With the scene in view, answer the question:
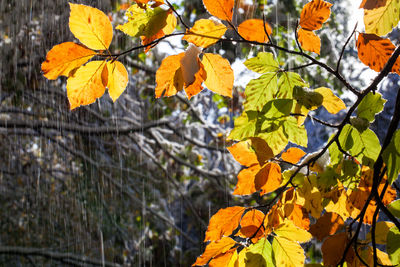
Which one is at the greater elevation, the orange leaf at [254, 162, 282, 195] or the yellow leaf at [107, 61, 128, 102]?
the yellow leaf at [107, 61, 128, 102]

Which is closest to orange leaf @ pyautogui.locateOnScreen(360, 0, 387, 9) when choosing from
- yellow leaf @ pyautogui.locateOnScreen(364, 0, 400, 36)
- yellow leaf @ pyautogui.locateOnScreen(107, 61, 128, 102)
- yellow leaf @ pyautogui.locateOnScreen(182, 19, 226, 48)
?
yellow leaf @ pyautogui.locateOnScreen(364, 0, 400, 36)

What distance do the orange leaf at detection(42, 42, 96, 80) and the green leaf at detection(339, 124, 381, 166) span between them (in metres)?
0.26

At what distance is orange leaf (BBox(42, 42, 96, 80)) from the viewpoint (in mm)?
323

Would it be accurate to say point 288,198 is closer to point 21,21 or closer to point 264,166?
point 264,166

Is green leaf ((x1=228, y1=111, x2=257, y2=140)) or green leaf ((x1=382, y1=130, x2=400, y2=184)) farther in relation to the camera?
green leaf ((x1=228, y1=111, x2=257, y2=140))

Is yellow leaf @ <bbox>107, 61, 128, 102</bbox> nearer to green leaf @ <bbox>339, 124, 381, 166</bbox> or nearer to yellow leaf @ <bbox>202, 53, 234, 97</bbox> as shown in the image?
yellow leaf @ <bbox>202, 53, 234, 97</bbox>

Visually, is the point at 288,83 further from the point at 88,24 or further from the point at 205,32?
the point at 88,24

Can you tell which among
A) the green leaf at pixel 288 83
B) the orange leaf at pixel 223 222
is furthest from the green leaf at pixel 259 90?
the orange leaf at pixel 223 222

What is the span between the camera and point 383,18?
0.31 meters

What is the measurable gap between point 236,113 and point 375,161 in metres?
2.36

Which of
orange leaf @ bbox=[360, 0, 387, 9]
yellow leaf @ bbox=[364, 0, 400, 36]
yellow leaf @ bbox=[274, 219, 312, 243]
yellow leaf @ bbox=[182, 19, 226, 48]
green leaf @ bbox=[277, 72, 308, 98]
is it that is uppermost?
orange leaf @ bbox=[360, 0, 387, 9]

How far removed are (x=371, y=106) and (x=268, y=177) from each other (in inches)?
5.0

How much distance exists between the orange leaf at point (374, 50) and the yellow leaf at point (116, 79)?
0.80ft

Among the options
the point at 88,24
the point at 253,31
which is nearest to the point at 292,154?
the point at 253,31
